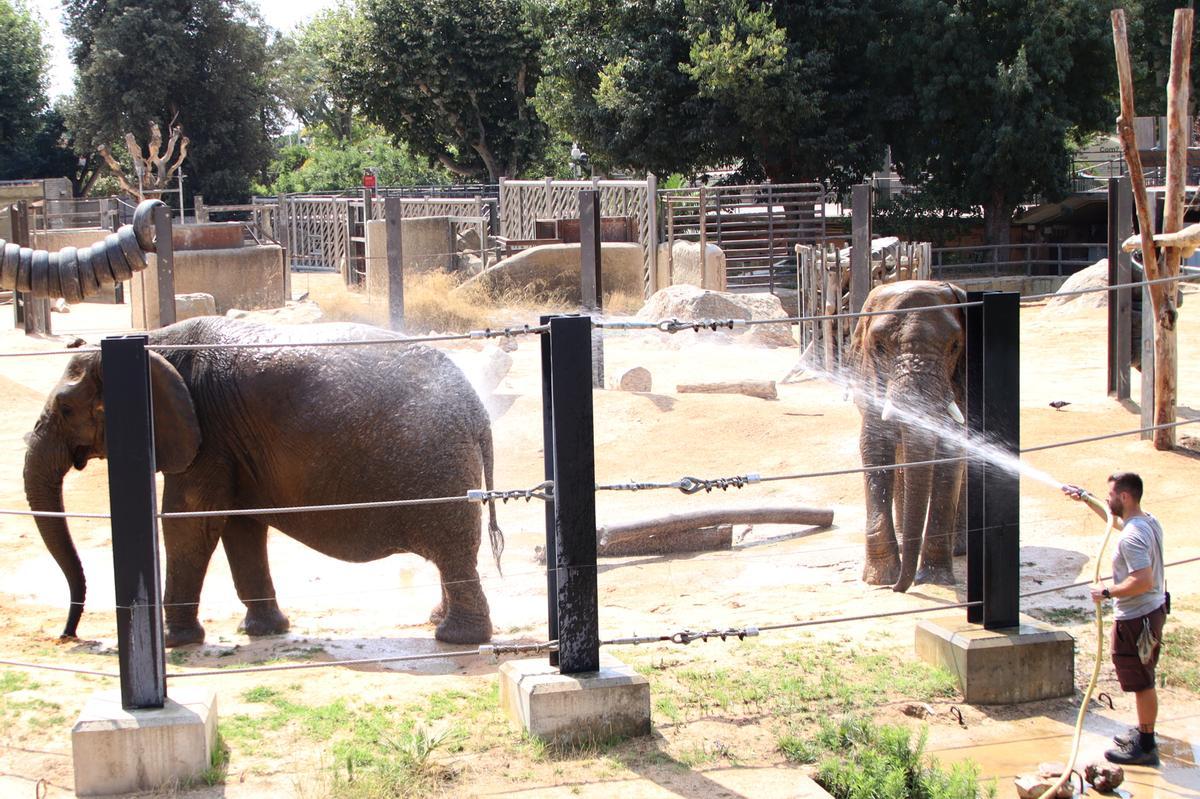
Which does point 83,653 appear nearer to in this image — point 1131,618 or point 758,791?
point 758,791

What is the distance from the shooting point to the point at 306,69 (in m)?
60.8

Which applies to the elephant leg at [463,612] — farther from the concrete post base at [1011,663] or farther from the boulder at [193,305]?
the boulder at [193,305]

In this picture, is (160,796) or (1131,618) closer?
(160,796)

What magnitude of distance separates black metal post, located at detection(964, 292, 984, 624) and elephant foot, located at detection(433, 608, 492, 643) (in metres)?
2.32

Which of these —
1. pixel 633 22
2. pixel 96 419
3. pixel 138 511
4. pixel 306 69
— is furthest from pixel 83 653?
pixel 306 69

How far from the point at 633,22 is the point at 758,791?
27.4 m

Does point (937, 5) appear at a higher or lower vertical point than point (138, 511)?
higher

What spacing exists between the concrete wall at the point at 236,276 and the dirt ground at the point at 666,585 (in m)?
8.15

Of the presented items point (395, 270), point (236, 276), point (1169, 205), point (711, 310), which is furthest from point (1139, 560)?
point (236, 276)

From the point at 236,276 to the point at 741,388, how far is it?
37.2 feet

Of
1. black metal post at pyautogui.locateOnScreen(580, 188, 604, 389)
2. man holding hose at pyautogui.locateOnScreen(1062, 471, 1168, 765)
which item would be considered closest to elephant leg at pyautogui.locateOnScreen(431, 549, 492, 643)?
man holding hose at pyautogui.locateOnScreen(1062, 471, 1168, 765)

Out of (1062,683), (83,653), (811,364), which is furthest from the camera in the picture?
(811,364)

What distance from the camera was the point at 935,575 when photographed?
24.1ft

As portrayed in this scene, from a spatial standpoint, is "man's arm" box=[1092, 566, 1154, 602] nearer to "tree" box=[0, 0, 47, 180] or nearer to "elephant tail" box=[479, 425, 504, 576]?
"elephant tail" box=[479, 425, 504, 576]
